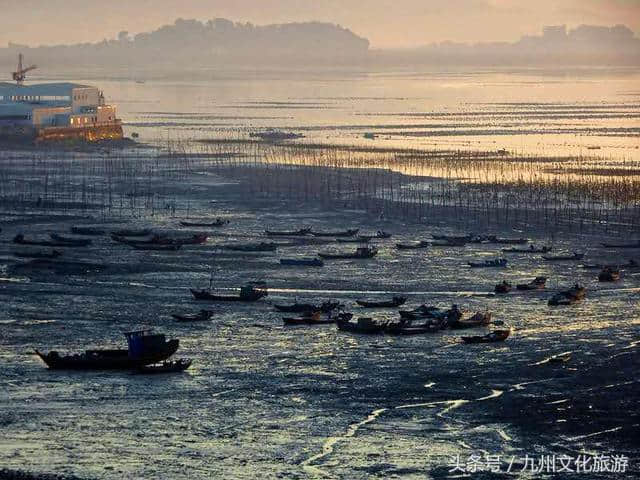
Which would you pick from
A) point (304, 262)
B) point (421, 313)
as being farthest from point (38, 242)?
point (421, 313)

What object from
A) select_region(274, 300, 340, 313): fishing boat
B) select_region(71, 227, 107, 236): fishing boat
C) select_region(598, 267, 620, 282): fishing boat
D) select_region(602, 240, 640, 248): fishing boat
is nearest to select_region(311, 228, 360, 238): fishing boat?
select_region(71, 227, 107, 236): fishing boat

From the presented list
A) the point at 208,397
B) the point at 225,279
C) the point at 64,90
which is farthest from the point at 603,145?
the point at 208,397

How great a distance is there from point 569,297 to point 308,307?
364 inches

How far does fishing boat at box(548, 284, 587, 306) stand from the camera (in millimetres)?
50250

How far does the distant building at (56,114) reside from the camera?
4319 inches

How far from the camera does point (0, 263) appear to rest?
56.9 metres

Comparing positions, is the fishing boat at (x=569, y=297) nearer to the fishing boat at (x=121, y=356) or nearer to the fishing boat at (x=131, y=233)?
the fishing boat at (x=121, y=356)

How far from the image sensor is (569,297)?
50.6 meters

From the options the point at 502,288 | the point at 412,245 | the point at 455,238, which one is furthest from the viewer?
the point at 455,238

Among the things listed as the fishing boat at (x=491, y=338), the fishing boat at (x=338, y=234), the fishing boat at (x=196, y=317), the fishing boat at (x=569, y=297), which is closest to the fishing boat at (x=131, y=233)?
the fishing boat at (x=338, y=234)

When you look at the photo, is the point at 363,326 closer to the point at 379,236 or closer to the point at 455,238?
the point at 455,238

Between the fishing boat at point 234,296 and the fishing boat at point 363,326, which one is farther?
the fishing boat at point 234,296

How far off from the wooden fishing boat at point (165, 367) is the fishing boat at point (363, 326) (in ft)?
21.9

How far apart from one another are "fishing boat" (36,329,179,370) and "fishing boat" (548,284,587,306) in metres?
15.3
